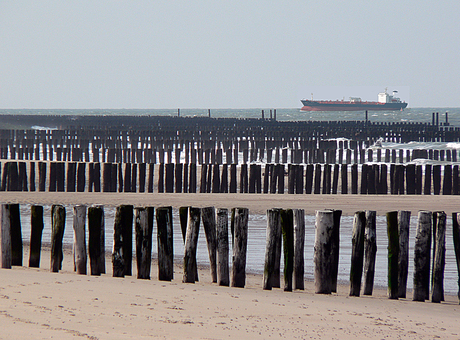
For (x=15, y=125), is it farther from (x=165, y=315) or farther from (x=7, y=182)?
(x=165, y=315)

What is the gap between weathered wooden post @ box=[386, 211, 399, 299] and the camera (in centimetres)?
558

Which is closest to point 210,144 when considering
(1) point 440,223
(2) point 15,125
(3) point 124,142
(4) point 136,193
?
(3) point 124,142

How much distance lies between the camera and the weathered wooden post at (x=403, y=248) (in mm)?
5551

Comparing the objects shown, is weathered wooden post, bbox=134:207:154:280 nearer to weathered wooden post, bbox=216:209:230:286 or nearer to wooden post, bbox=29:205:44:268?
weathered wooden post, bbox=216:209:230:286

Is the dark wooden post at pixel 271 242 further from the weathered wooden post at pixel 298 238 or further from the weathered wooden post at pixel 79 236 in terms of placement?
the weathered wooden post at pixel 79 236

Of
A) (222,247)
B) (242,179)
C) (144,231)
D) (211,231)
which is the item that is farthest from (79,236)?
(242,179)

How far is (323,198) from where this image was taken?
1252 centimetres

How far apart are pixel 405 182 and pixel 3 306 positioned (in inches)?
437

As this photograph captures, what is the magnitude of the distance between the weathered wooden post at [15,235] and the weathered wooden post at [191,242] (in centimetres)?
171

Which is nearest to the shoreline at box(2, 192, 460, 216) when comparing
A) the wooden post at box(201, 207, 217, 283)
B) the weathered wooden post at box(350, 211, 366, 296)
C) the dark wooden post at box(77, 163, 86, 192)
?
the dark wooden post at box(77, 163, 86, 192)

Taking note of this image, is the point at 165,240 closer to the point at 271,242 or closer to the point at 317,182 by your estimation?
the point at 271,242

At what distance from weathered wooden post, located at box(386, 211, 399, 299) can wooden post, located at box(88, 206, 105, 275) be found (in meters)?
2.79

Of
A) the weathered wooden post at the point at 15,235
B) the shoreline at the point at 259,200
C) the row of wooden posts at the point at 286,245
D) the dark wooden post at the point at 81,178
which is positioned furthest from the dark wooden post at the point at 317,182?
the weathered wooden post at the point at 15,235

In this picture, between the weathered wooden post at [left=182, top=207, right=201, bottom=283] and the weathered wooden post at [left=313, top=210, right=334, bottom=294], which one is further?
the weathered wooden post at [left=182, top=207, right=201, bottom=283]
